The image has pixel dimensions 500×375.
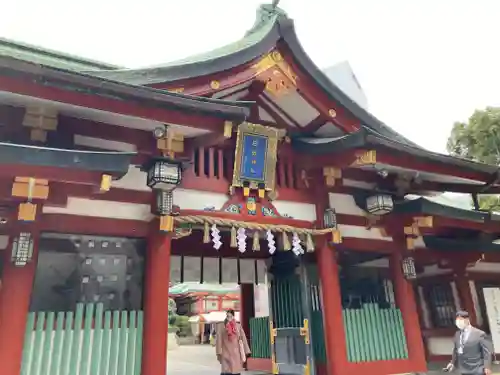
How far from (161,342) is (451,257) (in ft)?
28.2

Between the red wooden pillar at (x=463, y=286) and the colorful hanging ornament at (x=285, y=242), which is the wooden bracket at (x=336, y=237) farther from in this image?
the red wooden pillar at (x=463, y=286)

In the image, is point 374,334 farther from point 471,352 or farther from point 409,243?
point 471,352

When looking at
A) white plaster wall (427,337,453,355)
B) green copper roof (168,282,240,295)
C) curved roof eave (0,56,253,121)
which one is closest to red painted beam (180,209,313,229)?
curved roof eave (0,56,253,121)

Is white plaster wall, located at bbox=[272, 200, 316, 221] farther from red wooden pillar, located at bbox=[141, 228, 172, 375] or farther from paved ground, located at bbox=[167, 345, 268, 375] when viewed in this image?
paved ground, located at bbox=[167, 345, 268, 375]

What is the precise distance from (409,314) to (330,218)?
2.92m

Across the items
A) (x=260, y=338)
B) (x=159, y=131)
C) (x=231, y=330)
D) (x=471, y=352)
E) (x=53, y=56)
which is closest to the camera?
(x=471, y=352)

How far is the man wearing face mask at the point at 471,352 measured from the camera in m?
6.03

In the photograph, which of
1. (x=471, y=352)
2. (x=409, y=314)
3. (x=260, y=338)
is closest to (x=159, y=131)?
(x=471, y=352)

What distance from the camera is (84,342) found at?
633 centimetres

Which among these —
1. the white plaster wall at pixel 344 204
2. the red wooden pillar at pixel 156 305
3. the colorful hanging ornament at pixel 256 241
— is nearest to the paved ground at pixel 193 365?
the white plaster wall at pixel 344 204

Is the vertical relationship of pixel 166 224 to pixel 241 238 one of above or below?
above

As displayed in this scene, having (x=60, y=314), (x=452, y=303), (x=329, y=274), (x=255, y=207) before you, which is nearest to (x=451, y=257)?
(x=452, y=303)

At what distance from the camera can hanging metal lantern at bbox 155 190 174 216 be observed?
23.5ft

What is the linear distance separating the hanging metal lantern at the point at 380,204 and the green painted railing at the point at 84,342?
18.1ft
